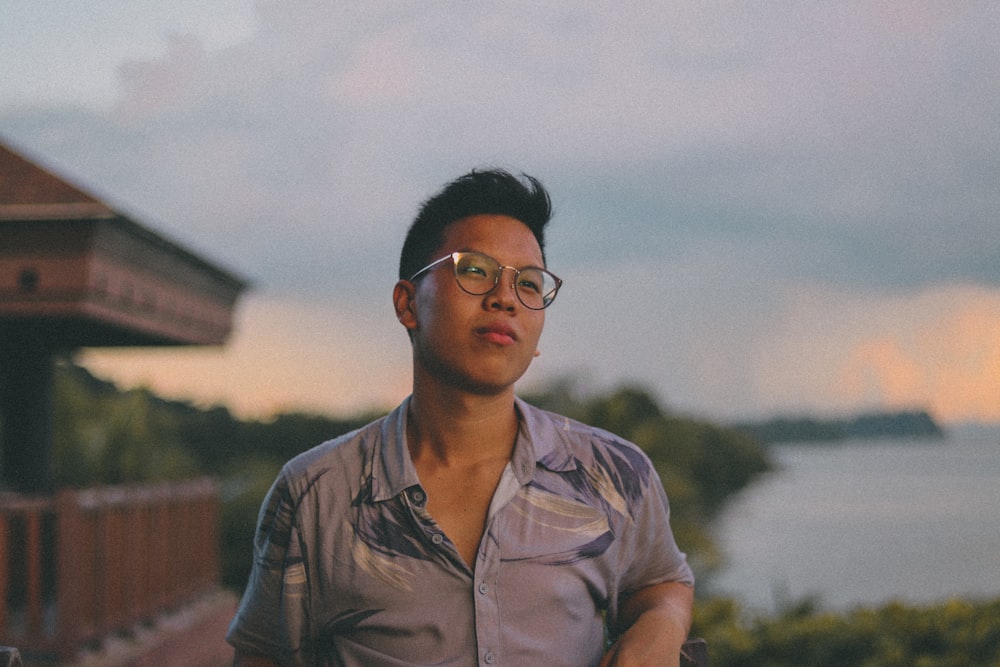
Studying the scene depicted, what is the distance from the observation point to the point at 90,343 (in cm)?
748

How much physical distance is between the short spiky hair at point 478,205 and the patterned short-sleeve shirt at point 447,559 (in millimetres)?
362

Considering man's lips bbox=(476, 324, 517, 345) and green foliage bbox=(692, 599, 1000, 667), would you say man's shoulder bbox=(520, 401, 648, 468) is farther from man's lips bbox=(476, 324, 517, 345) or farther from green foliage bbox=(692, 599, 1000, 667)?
green foliage bbox=(692, 599, 1000, 667)

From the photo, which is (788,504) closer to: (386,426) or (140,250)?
(140,250)

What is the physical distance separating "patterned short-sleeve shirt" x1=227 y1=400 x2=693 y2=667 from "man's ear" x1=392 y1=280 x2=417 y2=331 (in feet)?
0.63

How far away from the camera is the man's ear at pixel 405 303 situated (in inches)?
84.2

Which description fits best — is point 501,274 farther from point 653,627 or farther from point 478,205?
point 653,627

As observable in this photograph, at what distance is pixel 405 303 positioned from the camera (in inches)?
85.0

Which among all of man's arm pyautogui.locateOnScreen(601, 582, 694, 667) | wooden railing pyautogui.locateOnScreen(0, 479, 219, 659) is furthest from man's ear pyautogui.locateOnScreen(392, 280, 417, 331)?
wooden railing pyautogui.locateOnScreen(0, 479, 219, 659)

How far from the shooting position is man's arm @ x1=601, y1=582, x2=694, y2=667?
6.13 ft

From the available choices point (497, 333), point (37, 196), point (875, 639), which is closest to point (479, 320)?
point (497, 333)

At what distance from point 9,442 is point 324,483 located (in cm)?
599

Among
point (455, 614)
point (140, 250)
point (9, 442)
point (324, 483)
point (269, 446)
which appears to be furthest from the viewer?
point (269, 446)

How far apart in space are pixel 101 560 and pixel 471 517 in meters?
5.04

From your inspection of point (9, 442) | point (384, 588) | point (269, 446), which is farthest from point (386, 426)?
point (269, 446)
